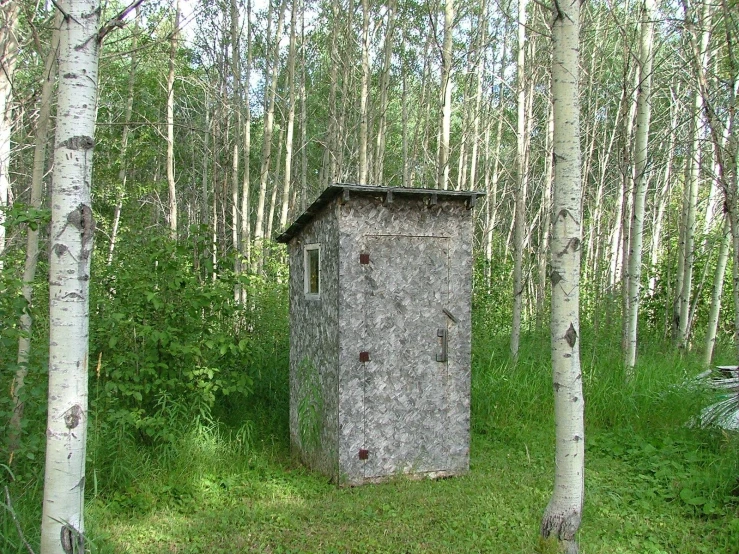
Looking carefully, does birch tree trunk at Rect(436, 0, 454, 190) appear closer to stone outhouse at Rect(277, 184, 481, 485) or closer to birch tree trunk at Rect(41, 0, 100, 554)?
stone outhouse at Rect(277, 184, 481, 485)

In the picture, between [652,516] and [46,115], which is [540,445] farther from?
[46,115]

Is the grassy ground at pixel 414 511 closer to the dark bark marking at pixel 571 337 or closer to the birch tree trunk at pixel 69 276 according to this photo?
the birch tree trunk at pixel 69 276

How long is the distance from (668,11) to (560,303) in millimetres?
6872

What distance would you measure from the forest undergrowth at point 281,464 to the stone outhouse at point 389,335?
0.28m

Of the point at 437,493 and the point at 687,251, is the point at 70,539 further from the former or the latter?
the point at 687,251

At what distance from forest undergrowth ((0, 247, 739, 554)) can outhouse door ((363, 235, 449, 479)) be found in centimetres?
30

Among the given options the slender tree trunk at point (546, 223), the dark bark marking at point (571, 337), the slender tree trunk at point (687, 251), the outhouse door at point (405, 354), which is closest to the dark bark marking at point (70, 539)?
the dark bark marking at point (571, 337)

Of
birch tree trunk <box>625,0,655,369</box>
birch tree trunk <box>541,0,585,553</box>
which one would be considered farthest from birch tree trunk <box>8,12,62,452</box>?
birch tree trunk <box>625,0,655,369</box>

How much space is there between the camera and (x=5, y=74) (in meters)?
4.74

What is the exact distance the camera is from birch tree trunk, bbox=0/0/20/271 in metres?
4.61

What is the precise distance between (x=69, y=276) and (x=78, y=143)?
579mm

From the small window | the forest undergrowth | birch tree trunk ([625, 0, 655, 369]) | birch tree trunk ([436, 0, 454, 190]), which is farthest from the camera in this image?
birch tree trunk ([436, 0, 454, 190])

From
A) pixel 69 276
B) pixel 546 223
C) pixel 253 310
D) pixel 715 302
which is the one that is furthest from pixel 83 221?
pixel 546 223

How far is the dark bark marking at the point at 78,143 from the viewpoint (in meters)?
2.43
